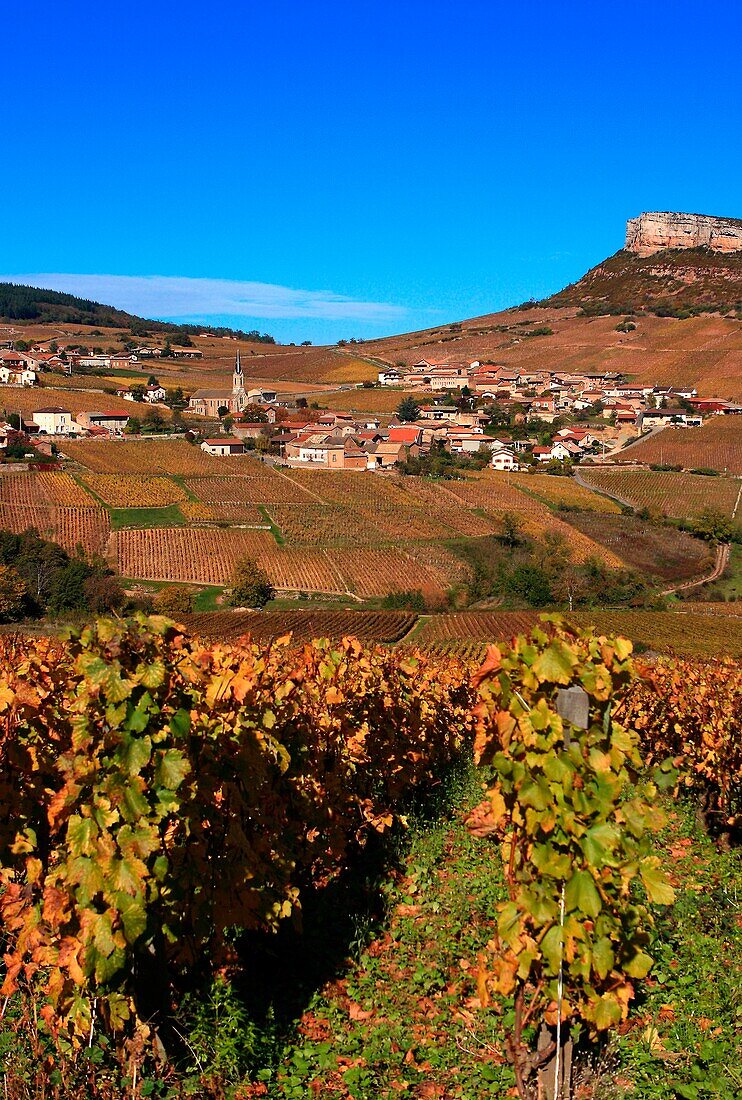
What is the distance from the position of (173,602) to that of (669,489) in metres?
41.2

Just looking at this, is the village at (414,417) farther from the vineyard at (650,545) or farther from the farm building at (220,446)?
the vineyard at (650,545)

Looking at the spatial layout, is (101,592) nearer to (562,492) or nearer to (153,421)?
(562,492)

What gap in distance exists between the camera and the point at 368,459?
73.5 meters

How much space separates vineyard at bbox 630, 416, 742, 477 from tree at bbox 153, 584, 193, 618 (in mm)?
48677

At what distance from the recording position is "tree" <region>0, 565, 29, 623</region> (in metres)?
40.9

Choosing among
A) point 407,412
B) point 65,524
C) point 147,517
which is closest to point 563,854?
point 65,524

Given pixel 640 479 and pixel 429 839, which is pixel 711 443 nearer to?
pixel 640 479

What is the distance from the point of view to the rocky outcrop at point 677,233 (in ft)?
619

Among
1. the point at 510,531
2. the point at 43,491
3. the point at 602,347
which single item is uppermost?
the point at 602,347

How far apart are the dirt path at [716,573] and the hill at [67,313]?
12239cm

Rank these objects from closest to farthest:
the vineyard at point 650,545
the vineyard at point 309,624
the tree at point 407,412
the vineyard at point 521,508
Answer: the vineyard at point 309,624 → the vineyard at point 650,545 → the vineyard at point 521,508 → the tree at point 407,412

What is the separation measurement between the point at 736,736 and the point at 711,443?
78.5m

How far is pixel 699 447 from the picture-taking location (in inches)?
3263

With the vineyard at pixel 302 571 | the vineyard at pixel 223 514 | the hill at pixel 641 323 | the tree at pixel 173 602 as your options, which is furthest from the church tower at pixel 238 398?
the tree at pixel 173 602
